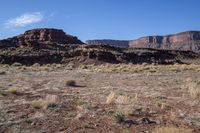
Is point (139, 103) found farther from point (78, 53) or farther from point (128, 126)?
point (78, 53)

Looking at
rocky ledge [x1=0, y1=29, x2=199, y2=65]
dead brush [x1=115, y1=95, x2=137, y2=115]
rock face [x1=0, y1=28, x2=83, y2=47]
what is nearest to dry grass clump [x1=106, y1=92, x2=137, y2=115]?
dead brush [x1=115, y1=95, x2=137, y2=115]

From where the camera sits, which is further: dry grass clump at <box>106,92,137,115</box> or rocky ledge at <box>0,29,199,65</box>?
rocky ledge at <box>0,29,199,65</box>

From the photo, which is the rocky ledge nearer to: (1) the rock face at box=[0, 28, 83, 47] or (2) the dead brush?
(1) the rock face at box=[0, 28, 83, 47]

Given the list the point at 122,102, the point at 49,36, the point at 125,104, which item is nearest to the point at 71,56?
the point at 49,36

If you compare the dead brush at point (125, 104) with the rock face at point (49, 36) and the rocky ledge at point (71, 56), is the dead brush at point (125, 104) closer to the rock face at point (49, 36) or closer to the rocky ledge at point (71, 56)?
the rocky ledge at point (71, 56)

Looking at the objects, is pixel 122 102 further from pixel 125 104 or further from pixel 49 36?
pixel 49 36

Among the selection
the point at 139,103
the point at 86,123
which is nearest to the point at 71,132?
the point at 86,123

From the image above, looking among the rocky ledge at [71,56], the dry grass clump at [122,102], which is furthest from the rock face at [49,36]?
the dry grass clump at [122,102]

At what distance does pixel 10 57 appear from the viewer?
72.0 meters

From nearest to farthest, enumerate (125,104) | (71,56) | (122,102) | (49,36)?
1. (125,104)
2. (122,102)
3. (71,56)
4. (49,36)

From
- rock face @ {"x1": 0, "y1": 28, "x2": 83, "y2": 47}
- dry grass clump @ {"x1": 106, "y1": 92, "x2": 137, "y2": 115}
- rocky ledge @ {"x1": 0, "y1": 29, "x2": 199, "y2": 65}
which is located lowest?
rocky ledge @ {"x1": 0, "y1": 29, "x2": 199, "y2": 65}

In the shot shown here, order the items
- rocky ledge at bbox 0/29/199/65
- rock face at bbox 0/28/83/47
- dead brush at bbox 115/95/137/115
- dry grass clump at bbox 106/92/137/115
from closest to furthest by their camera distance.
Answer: dead brush at bbox 115/95/137/115, dry grass clump at bbox 106/92/137/115, rocky ledge at bbox 0/29/199/65, rock face at bbox 0/28/83/47

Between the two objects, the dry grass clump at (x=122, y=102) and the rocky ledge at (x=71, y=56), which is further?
the rocky ledge at (x=71, y=56)

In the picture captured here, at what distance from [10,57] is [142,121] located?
63108 mm
